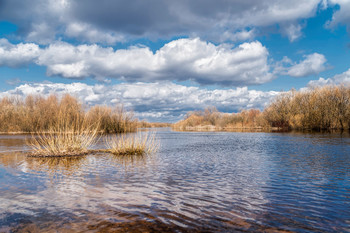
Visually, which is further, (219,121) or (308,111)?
(219,121)

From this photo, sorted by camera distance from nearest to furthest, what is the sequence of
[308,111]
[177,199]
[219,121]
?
[177,199]
[308,111]
[219,121]

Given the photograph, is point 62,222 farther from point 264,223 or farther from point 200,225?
point 264,223

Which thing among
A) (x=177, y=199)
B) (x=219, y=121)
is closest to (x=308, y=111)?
(x=219, y=121)

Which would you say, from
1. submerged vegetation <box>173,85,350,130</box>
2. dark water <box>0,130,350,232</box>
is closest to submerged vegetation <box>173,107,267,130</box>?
submerged vegetation <box>173,85,350,130</box>

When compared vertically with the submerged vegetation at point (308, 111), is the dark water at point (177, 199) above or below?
below

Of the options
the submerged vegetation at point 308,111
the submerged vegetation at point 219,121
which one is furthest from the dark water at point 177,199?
the submerged vegetation at point 219,121

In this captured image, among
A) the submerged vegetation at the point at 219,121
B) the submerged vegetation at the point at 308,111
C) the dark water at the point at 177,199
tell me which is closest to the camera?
the dark water at the point at 177,199

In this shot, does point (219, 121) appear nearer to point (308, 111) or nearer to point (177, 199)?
point (308, 111)

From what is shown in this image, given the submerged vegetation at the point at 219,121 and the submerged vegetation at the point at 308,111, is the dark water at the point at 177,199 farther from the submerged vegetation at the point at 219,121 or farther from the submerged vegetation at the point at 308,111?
the submerged vegetation at the point at 219,121

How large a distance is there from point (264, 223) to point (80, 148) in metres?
14.4

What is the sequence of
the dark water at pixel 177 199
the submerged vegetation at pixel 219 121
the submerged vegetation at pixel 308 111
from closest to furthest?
the dark water at pixel 177 199, the submerged vegetation at pixel 308 111, the submerged vegetation at pixel 219 121

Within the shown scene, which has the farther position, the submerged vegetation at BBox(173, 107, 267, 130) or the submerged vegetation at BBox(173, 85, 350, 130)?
A: the submerged vegetation at BBox(173, 107, 267, 130)

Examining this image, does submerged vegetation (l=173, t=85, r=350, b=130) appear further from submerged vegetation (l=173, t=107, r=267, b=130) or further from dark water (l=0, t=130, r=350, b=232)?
dark water (l=0, t=130, r=350, b=232)

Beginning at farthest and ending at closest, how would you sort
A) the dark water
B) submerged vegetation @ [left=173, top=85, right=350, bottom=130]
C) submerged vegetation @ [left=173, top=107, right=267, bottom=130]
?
submerged vegetation @ [left=173, top=107, right=267, bottom=130], submerged vegetation @ [left=173, top=85, right=350, bottom=130], the dark water
